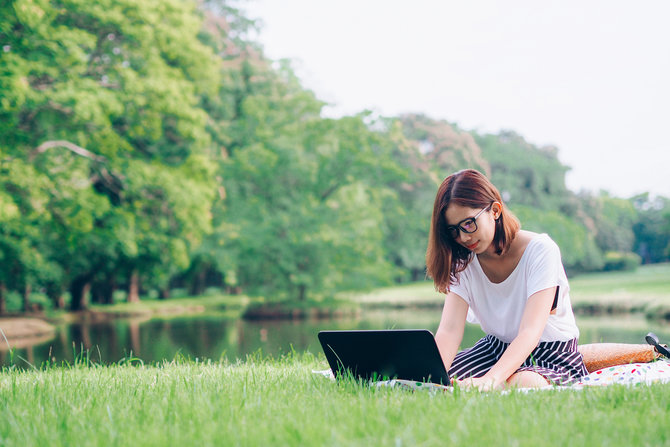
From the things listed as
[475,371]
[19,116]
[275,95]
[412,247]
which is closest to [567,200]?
[412,247]

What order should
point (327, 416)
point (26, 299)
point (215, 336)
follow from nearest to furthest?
point (327, 416) → point (215, 336) → point (26, 299)

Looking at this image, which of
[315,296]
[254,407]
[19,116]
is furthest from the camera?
[315,296]

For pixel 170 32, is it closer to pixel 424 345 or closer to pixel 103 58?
pixel 103 58

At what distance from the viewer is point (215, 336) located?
44.3 feet

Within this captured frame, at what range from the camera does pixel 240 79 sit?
808 inches

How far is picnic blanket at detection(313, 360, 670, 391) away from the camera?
2592 mm

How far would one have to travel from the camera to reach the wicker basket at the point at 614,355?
3152 mm

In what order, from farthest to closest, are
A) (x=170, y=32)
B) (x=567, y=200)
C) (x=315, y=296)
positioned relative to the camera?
1. (x=567, y=200)
2. (x=315, y=296)
3. (x=170, y=32)

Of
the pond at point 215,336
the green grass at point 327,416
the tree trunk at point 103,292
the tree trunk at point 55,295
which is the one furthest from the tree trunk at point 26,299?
the green grass at point 327,416

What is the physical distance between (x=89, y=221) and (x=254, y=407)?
11151 mm

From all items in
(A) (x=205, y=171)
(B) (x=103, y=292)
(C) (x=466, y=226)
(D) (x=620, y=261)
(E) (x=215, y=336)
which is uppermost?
(A) (x=205, y=171)

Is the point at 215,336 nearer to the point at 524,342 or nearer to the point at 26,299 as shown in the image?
the point at 524,342

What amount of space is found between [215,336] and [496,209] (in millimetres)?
11386

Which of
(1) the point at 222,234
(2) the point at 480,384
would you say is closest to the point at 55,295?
(1) the point at 222,234
